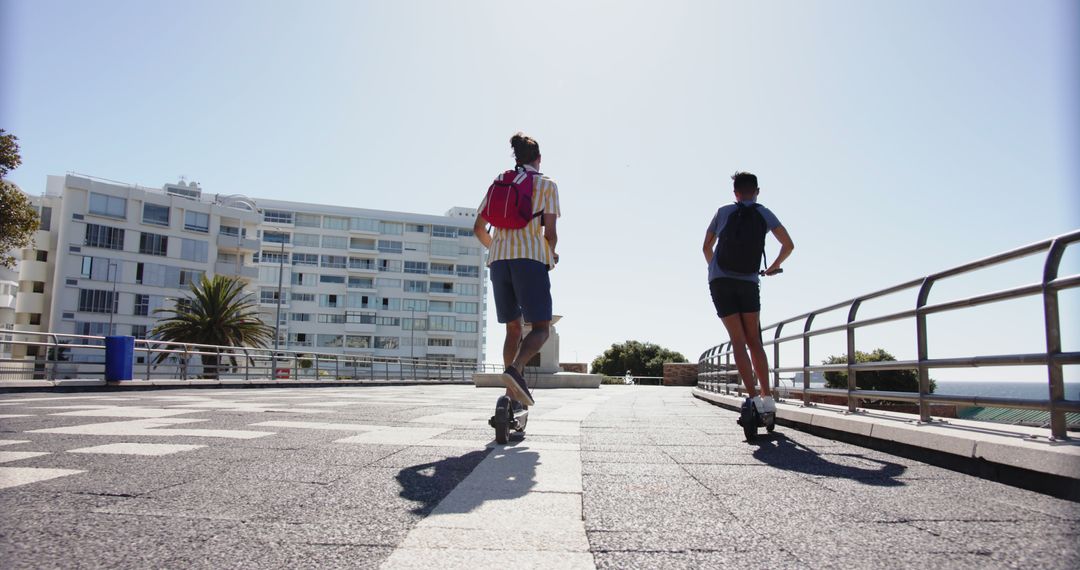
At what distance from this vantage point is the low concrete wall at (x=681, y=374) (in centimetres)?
3481

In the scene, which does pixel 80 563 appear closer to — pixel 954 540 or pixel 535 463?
pixel 535 463

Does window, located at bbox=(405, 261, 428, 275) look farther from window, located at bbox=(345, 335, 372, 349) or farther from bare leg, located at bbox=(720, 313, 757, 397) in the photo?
bare leg, located at bbox=(720, 313, 757, 397)

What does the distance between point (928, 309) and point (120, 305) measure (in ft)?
183

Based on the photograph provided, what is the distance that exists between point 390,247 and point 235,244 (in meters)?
25.3

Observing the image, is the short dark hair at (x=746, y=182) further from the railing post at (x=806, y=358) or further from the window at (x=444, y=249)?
the window at (x=444, y=249)

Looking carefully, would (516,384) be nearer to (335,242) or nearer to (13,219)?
(13,219)

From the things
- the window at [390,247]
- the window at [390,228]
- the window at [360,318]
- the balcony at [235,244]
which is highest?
the window at [390,228]

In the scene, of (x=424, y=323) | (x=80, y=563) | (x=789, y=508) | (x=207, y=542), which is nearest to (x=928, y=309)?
(x=789, y=508)

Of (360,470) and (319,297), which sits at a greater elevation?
(319,297)

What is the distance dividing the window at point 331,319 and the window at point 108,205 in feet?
91.3

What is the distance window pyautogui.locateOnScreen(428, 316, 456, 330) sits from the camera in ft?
261

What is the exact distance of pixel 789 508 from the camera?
2.38 m

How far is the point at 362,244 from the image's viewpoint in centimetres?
8081

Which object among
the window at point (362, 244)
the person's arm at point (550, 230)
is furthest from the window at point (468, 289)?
the person's arm at point (550, 230)
